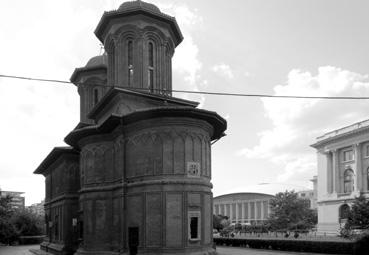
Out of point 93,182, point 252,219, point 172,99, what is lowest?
point 252,219

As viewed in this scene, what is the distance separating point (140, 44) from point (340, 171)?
213 feet

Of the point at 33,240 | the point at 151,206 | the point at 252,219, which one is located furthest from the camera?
the point at 252,219

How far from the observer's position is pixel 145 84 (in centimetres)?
3362

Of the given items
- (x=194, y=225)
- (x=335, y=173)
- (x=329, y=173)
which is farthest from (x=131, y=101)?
(x=329, y=173)

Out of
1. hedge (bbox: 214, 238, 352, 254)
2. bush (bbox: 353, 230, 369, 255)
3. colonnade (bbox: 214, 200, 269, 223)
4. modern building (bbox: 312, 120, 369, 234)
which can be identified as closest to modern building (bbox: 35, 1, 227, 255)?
bush (bbox: 353, 230, 369, 255)

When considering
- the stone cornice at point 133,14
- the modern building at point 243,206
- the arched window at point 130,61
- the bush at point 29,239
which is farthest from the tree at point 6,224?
the modern building at point 243,206

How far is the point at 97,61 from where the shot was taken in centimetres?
4712

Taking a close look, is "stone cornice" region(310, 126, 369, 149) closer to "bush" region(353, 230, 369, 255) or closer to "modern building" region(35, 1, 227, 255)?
"modern building" region(35, 1, 227, 255)

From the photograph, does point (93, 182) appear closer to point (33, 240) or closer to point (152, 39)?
point (152, 39)

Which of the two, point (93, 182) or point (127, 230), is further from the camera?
point (93, 182)

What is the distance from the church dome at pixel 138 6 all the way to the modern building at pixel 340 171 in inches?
2168

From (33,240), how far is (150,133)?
157ft

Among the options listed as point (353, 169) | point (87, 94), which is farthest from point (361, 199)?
point (87, 94)

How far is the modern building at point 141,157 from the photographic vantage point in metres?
28.0
